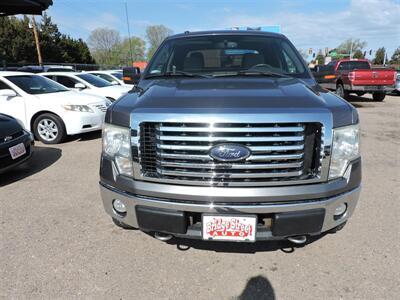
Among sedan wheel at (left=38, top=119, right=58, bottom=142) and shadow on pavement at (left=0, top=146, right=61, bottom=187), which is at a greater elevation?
sedan wheel at (left=38, top=119, right=58, bottom=142)

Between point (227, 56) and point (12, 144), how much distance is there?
10.5 feet

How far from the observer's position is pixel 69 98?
22.9 feet

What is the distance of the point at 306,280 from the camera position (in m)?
2.41

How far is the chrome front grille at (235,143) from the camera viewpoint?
6.59 feet

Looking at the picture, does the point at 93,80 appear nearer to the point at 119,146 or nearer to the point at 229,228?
the point at 119,146

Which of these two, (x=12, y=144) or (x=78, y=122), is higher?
(x=12, y=144)

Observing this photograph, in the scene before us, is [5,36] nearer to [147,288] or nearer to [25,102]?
[25,102]

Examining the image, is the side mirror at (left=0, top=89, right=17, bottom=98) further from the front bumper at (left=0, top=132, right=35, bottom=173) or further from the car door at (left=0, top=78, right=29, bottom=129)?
the front bumper at (left=0, top=132, right=35, bottom=173)

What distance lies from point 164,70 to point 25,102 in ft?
15.0

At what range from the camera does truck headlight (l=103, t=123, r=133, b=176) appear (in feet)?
7.29

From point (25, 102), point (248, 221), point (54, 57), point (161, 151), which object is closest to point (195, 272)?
point (248, 221)

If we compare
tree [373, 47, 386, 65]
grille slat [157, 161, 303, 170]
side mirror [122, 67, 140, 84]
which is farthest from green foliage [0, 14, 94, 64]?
tree [373, 47, 386, 65]

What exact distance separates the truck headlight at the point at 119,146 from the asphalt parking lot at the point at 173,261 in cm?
89

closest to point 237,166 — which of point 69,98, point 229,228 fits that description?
point 229,228
